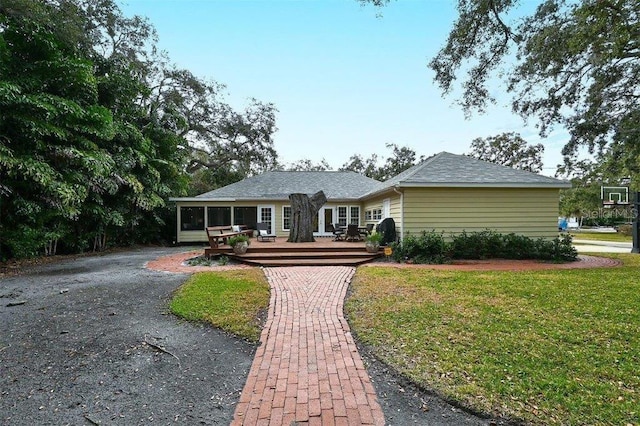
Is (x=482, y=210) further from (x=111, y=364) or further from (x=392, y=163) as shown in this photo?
(x=392, y=163)

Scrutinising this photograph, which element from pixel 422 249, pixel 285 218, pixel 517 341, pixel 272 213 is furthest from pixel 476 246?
pixel 272 213

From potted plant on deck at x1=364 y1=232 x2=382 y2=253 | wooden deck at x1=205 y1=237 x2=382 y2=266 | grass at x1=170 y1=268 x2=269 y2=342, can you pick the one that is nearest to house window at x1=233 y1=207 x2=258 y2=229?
wooden deck at x1=205 y1=237 x2=382 y2=266

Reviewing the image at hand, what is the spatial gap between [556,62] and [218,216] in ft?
50.5

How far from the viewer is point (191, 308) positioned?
5027mm

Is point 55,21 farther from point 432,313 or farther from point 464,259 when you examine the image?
point 464,259

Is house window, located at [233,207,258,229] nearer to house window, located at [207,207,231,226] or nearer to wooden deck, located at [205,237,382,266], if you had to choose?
house window, located at [207,207,231,226]

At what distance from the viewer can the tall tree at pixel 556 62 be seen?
6.48 metres

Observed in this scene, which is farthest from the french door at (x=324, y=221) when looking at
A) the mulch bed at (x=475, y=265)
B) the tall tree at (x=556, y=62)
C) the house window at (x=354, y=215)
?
the tall tree at (x=556, y=62)

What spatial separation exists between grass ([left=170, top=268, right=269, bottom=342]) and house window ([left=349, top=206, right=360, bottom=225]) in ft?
36.4

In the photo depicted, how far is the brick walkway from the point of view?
8.02ft

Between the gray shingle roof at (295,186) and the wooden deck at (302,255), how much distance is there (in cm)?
686

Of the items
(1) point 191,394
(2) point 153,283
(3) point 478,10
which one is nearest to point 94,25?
(2) point 153,283

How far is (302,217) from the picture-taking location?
12672 mm

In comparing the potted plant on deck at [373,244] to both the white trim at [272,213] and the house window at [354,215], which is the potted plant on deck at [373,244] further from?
the white trim at [272,213]
